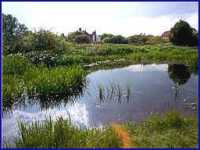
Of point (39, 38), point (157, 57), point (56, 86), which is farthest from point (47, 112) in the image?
point (157, 57)

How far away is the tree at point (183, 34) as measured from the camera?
2658 centimetres

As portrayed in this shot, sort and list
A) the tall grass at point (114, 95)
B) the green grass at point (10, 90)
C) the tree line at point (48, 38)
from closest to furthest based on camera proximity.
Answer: the green grass at point (10, 90)
the tall grass at point (114, 95)
the tree line at point (48, 38)

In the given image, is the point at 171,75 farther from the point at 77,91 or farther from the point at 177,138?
the point at 177,138

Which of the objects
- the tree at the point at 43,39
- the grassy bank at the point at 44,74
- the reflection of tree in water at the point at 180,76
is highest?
the tree at the point at 43,39

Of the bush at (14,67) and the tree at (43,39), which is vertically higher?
the tree at (43,39)

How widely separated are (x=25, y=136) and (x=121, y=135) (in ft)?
5.62

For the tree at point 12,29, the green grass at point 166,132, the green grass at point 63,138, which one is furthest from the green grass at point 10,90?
the tree at point 12,29

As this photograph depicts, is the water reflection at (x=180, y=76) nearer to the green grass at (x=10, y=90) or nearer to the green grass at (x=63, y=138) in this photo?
the green grass at (x=10, y=90)

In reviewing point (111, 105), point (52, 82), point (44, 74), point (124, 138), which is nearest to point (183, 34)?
point (44, 74)

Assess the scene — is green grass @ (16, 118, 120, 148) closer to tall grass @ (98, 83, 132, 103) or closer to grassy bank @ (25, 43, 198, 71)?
tall grass @ (98, 83, 132, 103)

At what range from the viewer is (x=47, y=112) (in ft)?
28.2

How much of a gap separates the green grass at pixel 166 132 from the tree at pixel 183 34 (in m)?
20.9

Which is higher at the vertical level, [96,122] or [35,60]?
[35,60]

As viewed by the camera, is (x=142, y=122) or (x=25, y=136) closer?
(x=25, y=136)
